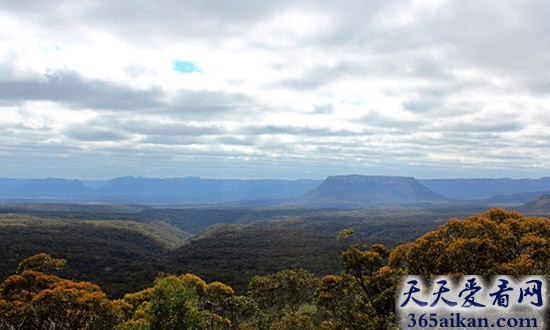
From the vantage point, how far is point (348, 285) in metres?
36.1

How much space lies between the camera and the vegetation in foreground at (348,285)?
2661 cm

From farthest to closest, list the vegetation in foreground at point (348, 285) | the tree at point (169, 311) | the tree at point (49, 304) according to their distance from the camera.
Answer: the tree at point (49, 304)
the vegetation in foreground at point (348, 285)
the tree at point (169, 311)

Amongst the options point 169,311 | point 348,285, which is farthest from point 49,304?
point 348,285

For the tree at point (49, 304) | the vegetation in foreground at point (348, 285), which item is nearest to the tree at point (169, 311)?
the vegetation in foreground at point (348, 285)

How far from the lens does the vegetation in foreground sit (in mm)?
26609

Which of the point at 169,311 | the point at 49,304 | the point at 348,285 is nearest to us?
the point at 169,311

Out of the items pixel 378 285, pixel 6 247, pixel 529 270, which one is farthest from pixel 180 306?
pixel 6 247

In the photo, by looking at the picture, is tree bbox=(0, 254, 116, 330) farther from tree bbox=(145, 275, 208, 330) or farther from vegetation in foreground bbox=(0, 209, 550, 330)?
tree bbox=(145, 275, 208, 330)

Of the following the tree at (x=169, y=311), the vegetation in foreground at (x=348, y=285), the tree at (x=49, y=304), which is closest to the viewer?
the tree at (x=169, y=311)

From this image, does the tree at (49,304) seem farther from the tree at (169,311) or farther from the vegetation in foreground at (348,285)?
the tree at (169,311)

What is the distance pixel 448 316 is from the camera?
2406 centimetres

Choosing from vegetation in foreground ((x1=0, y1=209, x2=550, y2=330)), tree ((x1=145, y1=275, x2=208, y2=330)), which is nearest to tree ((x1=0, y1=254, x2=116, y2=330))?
vegetation in foreground ((x1=0, y1=209, x2=550, y2=330))

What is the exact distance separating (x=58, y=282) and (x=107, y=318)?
5.66m

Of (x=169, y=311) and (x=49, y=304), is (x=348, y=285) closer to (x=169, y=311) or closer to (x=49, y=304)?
(x=169, y=311)
